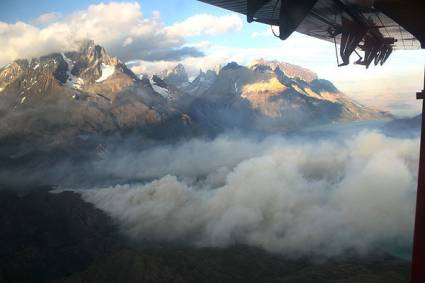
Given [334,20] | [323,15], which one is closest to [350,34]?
[334,20]

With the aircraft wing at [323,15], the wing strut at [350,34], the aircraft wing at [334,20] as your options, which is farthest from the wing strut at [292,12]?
the wing strut at [350,34]

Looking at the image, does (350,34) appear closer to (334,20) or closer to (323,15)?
(334,20)

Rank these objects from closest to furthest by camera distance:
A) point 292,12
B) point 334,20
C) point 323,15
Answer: point 292,12 < point 323,15 < point 334,20

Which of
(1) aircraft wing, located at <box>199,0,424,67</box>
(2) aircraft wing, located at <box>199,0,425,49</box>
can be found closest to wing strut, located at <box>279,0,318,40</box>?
(1) aircraft wing, located at <box>199,0,424,67</box>

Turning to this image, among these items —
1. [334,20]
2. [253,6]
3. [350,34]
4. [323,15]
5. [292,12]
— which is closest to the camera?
[292,12]

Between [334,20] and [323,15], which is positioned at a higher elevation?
[334,20]

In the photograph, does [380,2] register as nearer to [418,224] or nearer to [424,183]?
[424,183]

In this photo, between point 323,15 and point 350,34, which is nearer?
point 323,15

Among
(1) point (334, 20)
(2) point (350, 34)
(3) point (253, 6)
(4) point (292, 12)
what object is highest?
(1) point (334, 20)

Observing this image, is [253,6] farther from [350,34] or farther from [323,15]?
[350,34]

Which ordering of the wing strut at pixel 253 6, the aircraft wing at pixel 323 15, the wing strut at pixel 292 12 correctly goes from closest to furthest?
the wing strut at pixel 292 12
the wing strut at pixel 253 6
the aircraft wing at pixel 323 15

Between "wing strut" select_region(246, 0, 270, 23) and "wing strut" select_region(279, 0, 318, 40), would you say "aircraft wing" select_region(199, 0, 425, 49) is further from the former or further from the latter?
"wing strut" select_region(279, 0, 318, 40)

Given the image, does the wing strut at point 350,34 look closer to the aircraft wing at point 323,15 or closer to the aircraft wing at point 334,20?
the aircraft wing at point 334,20
